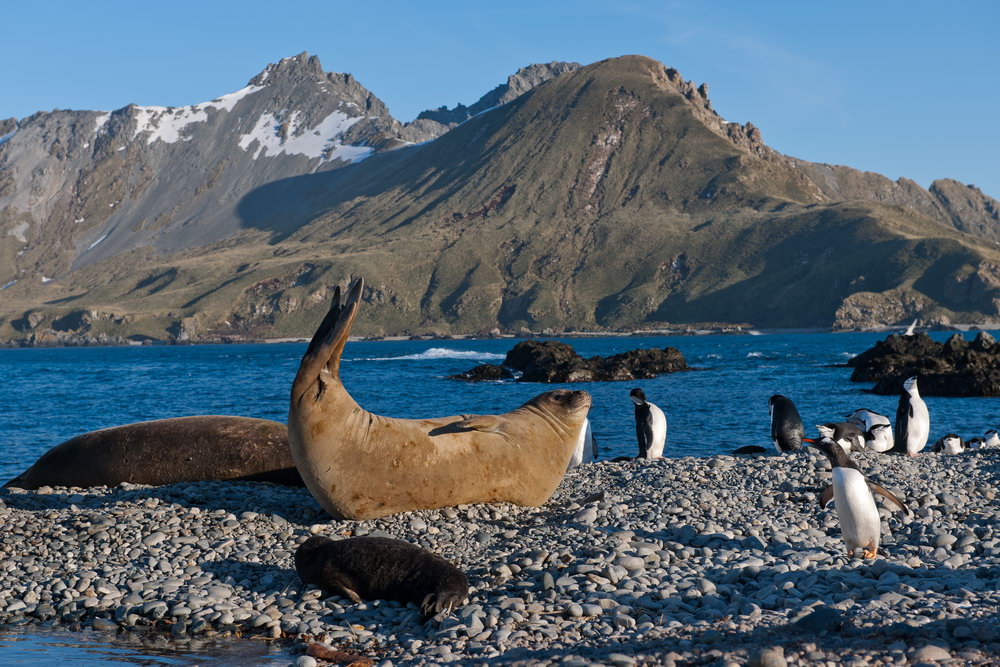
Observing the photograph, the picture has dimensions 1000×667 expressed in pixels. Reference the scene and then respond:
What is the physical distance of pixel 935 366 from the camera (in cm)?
5084

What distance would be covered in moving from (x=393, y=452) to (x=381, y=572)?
249cm

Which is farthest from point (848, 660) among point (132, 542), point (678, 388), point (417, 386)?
point (417, 386)

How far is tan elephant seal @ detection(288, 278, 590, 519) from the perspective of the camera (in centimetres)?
1130

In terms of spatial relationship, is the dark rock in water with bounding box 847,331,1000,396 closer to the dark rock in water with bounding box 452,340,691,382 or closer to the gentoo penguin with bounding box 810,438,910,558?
the dark rock in water with bounding box 452,340,691,382

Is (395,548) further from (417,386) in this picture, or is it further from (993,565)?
(417,386)

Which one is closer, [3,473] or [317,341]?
[317,341]

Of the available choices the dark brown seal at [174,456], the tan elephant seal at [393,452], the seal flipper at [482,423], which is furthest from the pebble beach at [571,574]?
the seal flipper at [482,423]

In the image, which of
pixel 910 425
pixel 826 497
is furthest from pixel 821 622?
pixel 910 425

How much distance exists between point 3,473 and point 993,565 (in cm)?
1979

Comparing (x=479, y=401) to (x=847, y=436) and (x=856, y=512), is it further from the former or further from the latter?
(x=856, y=512)

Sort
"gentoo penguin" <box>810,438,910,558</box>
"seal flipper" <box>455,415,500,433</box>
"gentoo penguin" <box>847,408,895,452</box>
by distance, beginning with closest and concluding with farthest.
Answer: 1. "gentoo penguin" <box>810,438,910,558</box>
2. "seal flipper" <box>455,415,500,433</box>
3. "gentoo penguin" <box>847,408,895,452</box>

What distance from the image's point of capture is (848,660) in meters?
6.82

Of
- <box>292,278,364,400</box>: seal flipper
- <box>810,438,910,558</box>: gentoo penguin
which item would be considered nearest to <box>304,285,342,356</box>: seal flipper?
<box>292,278,364,400</box>: seal flipper

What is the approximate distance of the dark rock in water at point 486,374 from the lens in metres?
65.9
